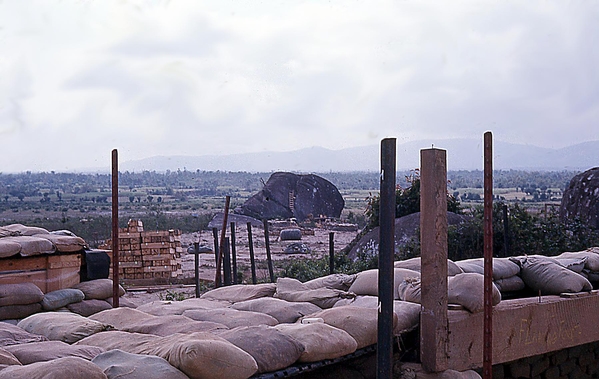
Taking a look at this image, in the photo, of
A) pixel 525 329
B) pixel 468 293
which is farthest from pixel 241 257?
pixel 468 293

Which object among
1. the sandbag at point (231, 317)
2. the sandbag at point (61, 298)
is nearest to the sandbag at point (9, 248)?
the sandbag at point (61, 298)

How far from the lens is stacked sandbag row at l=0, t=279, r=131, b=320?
5.77 m

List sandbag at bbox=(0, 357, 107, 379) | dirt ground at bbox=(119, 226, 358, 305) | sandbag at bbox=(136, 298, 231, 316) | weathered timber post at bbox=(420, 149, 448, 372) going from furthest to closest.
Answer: dirt ground at bbox=(119, 226, 358, 305) < sandbag at bbox=(136, 298, 231, 316) < weathered timber post at bbox=(420, 149, 448, 372) < sandbag at bbox=(0, 357, 107, 379)

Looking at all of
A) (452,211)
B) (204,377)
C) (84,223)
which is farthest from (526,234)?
(84,223)

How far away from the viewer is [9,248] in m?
5.99

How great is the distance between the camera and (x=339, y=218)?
3108 cm

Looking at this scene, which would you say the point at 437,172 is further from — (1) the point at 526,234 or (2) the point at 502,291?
(1) the point at 526,234

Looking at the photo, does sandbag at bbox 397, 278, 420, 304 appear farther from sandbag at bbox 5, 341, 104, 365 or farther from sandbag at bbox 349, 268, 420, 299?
sandbag at bbox 5, 341, 104, 365

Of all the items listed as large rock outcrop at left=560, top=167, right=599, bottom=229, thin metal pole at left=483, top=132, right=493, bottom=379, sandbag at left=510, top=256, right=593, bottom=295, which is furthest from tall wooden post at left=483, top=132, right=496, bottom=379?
large rock outcrop at left=560, top=167, right=599, bottom=229

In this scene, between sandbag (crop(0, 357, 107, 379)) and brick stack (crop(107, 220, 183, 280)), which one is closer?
sandbag (crop(0, 357, 107, 379))

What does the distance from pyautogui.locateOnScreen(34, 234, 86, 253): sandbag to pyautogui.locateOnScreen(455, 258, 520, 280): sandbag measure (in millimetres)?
3495

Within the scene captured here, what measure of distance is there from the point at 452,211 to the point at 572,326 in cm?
936

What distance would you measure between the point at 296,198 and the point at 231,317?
2626 centimetres

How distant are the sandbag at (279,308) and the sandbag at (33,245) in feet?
6.16
